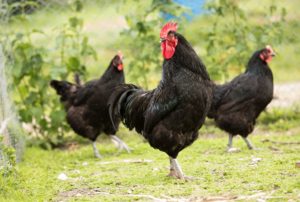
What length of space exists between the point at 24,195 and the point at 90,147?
14.4ft

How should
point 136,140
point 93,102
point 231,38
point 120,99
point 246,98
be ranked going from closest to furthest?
point 120,99 → point 246,98 → point 93,102 → point 136,140 → point 231,38

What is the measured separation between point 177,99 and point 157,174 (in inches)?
48.5

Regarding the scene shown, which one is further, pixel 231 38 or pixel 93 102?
pixel 231 38

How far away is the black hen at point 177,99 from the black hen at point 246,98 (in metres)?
2.32

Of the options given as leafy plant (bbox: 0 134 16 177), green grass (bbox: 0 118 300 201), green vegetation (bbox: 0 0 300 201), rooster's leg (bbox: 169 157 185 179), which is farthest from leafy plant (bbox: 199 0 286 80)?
leafy plant (bbox: 0 134 16 177)

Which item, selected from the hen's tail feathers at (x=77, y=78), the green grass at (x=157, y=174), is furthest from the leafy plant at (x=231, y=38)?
the hen's tail feathers at (x=77, y=78)

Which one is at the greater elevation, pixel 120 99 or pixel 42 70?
pixel 42 70

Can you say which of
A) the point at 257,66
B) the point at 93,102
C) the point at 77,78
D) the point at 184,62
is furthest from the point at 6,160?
the point at 77,78

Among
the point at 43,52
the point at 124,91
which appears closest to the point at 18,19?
the point at 43,52

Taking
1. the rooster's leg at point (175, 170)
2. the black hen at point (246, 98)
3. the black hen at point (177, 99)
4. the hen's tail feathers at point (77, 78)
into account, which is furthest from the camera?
the hen's tail feathers at point (77, 78)

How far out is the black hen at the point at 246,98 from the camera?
971cm

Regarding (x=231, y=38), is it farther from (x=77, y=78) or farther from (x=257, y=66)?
(x=77, y=78)

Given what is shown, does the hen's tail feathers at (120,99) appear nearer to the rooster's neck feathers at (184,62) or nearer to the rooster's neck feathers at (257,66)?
the rooster's neck feathers at (184,62)

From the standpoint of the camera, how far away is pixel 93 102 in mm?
10445
